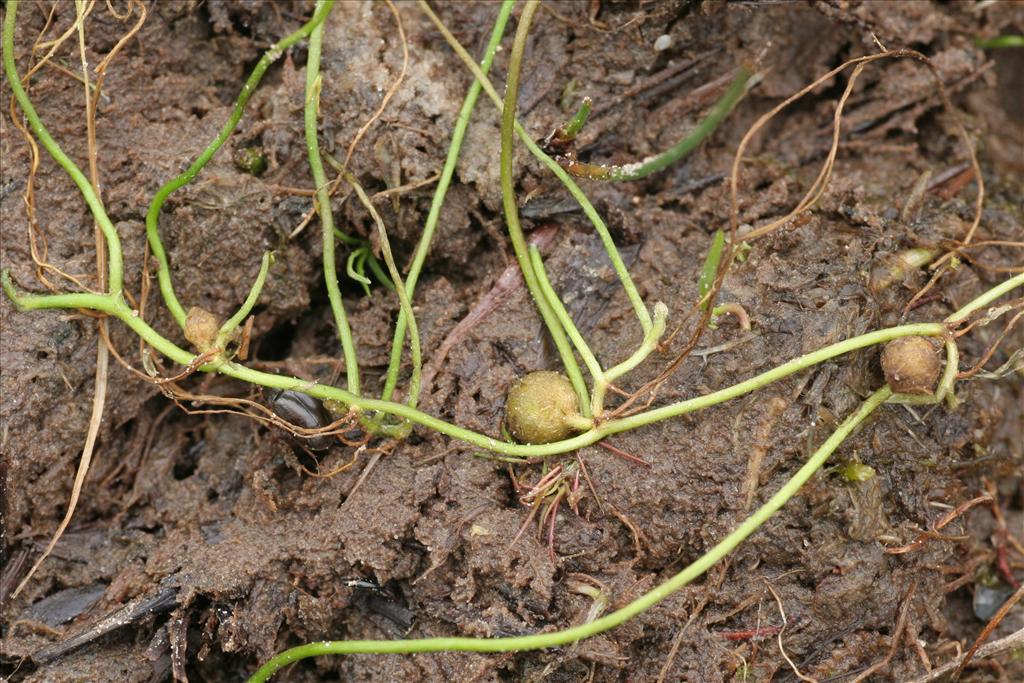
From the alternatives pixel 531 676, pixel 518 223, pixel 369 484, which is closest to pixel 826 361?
pixel 518 223

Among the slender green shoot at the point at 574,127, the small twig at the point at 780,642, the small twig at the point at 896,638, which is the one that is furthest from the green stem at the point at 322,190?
the small twig at the point at 896,638

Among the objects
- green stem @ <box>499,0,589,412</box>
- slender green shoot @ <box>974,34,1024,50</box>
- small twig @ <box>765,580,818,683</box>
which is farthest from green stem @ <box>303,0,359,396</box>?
slender green shoot @ <box>974,34,1024,50</box>

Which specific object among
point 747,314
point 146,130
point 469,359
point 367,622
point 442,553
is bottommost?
point 367,622

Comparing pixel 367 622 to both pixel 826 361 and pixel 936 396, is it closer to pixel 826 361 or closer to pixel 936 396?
pixel 826 361

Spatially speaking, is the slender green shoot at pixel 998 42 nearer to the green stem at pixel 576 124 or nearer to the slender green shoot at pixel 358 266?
the green stem at pixel 576 124

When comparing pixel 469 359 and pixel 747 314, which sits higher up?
pixel 747 314

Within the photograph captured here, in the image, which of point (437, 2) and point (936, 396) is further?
point (437, 2)

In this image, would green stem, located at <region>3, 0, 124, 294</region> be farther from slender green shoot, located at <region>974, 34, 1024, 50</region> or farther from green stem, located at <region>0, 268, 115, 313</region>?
slender green shoot, located at <region>974, 34, 1024, 50</region>
